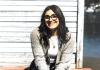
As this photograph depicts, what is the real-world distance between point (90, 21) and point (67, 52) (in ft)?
18.0

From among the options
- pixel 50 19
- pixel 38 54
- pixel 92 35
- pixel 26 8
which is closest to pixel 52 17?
pixel 50 19

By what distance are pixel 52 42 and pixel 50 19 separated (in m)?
0.28

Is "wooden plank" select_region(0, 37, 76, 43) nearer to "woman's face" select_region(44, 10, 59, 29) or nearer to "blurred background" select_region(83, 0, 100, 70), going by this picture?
"woman's face" select_region(44, 10, 59, 29)

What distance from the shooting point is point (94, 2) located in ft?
30.3

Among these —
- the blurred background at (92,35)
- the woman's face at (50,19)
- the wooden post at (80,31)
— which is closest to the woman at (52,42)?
the woman's face at (50,19)

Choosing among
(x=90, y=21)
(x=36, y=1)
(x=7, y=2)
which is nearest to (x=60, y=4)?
(x=36, y=1)

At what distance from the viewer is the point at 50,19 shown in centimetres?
481

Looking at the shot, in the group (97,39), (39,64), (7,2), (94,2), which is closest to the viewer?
(39,64)

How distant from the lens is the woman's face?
190 inches

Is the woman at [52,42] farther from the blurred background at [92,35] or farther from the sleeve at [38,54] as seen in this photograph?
the blurred background at [92,35]

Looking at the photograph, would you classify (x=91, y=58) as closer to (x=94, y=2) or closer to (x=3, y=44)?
(x=94, y=2)

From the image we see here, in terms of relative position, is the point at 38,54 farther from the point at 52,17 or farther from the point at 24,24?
the point at 24,24

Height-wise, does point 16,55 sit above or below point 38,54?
below

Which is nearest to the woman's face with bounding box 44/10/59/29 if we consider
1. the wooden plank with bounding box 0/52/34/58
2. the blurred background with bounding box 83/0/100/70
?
the wooden plank with bounding box 0/52/34/58
